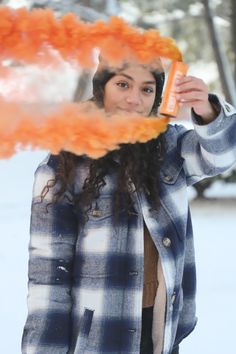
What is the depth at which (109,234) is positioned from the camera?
1412 mm

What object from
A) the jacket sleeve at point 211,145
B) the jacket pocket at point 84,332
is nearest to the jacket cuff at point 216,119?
the jacket sleeve at point 211,145

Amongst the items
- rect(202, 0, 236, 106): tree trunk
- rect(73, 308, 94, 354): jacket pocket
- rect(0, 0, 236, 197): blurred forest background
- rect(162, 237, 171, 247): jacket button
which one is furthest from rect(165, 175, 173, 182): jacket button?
rect(202, 0, 236, 106): tree trunk

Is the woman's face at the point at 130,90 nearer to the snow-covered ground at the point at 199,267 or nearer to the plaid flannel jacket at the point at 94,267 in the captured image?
the plaid flannel jacket at the point at 94,267

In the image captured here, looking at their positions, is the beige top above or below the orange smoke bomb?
below

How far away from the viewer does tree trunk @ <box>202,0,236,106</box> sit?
890cm

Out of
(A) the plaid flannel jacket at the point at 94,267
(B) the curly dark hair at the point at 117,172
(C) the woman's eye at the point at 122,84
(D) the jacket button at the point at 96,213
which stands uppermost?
(C) the woman's eye at the point at 122,84

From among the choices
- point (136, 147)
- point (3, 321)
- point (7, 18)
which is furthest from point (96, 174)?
point (3, 321)

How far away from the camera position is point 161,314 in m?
1.44

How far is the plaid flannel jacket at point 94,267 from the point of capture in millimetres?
1409

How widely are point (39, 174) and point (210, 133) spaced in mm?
369

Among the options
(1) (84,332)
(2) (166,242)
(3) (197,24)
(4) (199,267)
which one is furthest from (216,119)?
(3) (197,24)

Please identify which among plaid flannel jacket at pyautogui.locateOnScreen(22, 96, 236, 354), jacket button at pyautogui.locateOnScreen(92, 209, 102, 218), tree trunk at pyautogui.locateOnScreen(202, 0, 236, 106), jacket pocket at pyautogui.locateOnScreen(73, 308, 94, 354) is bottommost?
jacket pocket at pyautogui.locateOnScreen(73, 308, 94, 354)

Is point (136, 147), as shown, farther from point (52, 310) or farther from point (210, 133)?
point (52, 310)

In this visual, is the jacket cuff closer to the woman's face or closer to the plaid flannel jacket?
the plaid flannel jacket
